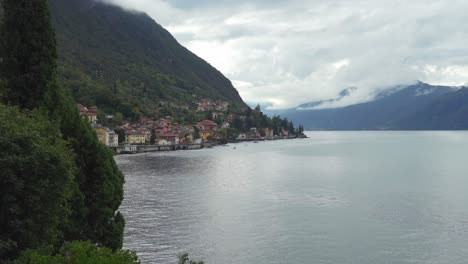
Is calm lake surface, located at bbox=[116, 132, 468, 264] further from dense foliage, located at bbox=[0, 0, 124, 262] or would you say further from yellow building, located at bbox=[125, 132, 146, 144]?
yellow building, located at bbox=[125, 132, 146, 144]

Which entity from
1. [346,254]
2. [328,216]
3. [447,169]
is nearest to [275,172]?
[447,169]

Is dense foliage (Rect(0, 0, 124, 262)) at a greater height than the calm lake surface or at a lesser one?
greater

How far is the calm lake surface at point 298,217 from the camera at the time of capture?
111 ft

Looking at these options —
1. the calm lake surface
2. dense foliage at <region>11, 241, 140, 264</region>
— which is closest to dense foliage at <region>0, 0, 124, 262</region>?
dense foliage at <region>11, 241, 140, 264</region>

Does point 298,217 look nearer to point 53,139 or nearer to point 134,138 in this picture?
point 53,139

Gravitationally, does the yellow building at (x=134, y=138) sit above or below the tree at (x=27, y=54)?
below

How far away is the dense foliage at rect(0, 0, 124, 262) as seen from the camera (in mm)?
17438

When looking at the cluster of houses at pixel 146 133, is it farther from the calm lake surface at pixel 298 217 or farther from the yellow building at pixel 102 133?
the calm lake surface at pixel 298 217

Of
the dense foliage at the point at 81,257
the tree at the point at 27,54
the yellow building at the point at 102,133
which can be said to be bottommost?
the dense foliage at the point at 81,257

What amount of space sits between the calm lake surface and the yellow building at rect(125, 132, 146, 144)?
78808 millimetres

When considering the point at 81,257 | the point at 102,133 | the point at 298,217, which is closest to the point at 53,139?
the point at 81,257

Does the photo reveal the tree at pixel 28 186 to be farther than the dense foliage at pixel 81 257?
Yes

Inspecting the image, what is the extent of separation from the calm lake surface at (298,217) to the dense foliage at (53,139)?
9725mm

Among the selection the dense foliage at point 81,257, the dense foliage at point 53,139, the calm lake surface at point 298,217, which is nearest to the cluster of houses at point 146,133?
the calm lake surface at point 298,217
